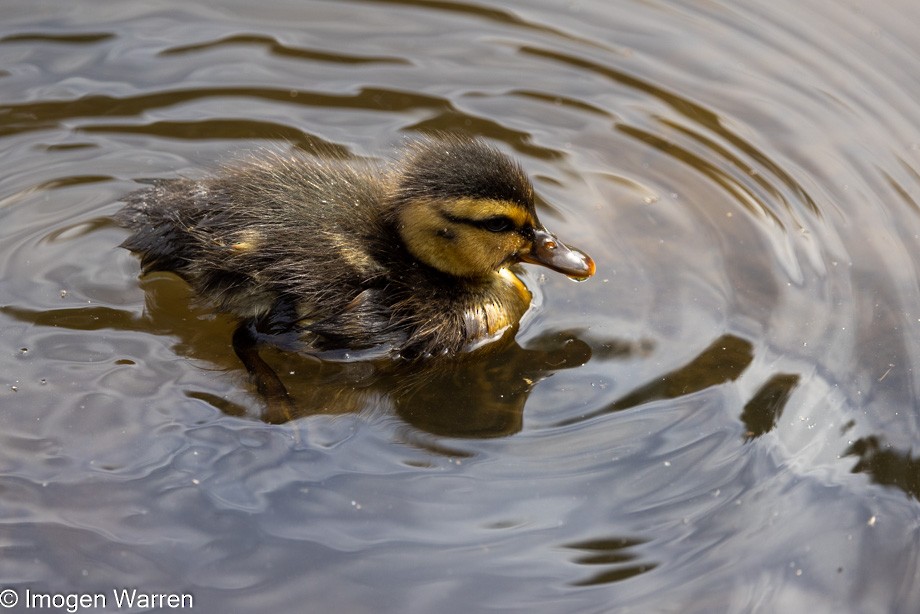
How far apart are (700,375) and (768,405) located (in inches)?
10.4

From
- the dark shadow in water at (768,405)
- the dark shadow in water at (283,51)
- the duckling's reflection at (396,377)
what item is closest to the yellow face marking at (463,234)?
the duckling's reflection at (396,377)

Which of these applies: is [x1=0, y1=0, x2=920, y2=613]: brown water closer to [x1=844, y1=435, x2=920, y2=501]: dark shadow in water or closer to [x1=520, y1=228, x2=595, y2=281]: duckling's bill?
[x1=844, y1=435, x2=920, y2=501]: dark shadow in water

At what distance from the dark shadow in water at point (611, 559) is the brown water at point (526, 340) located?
1cm

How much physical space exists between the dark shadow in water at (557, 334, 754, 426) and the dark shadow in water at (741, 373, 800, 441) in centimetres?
12

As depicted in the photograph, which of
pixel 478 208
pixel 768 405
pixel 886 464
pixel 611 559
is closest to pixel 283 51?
pixel 478 208

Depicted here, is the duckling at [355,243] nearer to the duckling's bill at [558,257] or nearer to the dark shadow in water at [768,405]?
the duckling's bill at [558,257]

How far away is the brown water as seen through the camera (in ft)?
11.1

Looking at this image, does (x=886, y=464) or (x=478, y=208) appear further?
(x=478, y=208)

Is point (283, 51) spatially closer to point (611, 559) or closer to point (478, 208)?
point (478, 208)

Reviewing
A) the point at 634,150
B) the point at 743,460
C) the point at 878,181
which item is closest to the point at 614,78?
the point at 634,150

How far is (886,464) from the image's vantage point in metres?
3.71

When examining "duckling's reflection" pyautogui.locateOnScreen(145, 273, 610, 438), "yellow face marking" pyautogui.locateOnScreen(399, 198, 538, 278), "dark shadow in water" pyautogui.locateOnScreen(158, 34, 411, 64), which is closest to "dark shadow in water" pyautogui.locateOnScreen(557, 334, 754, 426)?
"duckling's reflection" pyautogui.locateOnScreen(145, 273, 610, 438)

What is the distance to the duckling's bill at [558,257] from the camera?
13.5 feet

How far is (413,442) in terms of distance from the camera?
12.4ft
